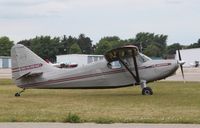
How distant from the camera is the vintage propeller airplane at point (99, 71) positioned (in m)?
24.9

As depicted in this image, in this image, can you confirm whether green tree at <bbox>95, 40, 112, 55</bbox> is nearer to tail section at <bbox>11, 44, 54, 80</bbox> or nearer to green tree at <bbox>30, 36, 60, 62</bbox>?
green tree at <bbox>30, 36, 60, 62</bbox>

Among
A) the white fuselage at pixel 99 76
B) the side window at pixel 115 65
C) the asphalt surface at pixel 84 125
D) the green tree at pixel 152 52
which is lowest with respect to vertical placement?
the asphalt surface at pixel 84 125

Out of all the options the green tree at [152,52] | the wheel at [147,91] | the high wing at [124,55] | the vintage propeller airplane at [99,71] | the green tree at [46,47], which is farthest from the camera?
the green tree at [46,47]

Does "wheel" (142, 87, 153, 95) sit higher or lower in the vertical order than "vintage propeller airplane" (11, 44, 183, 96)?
lower

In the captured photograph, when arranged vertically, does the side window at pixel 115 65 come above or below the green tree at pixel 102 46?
below

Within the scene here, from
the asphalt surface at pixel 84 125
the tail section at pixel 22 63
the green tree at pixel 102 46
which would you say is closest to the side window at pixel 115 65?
the tail section at pixel 22 63

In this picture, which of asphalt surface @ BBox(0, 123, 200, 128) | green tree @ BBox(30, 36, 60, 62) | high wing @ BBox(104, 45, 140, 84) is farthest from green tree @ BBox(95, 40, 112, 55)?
asphalt surface @ BBox(0, 123, 200, 128)

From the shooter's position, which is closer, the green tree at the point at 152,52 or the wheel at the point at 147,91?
the wheel at the point at 147,91

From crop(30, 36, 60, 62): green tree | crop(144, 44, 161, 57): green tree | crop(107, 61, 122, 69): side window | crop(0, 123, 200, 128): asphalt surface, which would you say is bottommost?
crop(0, 123, 200, 128): asphalt surface

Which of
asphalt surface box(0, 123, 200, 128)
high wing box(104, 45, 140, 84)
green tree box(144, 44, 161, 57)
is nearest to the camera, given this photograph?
asphalt surface box(0, 123, 200, 128)

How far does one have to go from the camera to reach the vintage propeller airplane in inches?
982

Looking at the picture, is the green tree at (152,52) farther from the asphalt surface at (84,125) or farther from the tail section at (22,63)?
the asphalt surface at (84,125)

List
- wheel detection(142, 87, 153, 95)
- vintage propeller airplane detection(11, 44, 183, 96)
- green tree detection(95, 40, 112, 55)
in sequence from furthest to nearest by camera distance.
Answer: green tree detection(95, 40, 112, 55) → vintage propeller airplane detection(11, 44, 183, 96) → wheel detection(142, 87, 153, 95)

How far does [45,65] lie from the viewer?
85.5 feet
